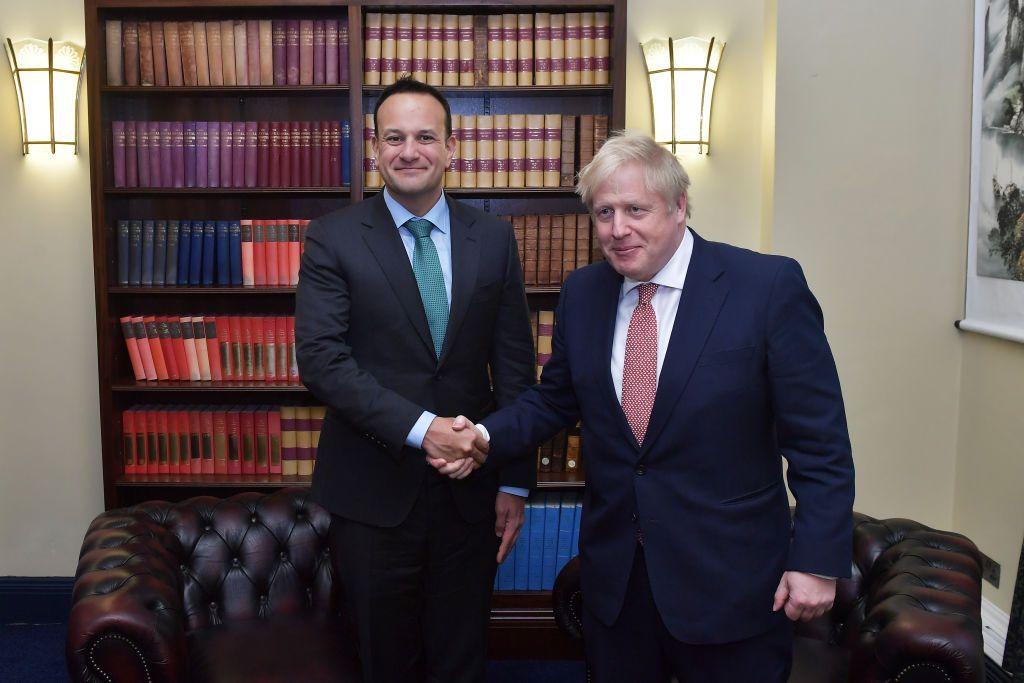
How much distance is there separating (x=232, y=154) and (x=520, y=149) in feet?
3.78

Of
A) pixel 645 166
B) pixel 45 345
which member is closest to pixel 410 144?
pixel 645 166

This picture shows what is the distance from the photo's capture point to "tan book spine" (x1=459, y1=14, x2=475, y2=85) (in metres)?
3.58

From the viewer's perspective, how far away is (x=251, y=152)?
3.64m

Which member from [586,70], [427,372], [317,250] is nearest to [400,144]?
[317,250]

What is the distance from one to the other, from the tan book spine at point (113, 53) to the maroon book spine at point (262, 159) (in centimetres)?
57

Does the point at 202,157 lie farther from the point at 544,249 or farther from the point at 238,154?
the point at 544,249

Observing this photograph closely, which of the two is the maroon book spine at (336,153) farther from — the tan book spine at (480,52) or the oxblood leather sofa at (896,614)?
the oxblood leather sofa at (896,614)

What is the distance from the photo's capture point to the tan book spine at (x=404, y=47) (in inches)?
140

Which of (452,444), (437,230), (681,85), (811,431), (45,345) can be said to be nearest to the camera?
(811,431)

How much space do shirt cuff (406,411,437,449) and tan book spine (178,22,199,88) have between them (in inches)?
85.1

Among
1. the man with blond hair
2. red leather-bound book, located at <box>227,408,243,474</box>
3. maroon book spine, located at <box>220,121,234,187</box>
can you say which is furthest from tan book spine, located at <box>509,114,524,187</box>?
the man with blond hair

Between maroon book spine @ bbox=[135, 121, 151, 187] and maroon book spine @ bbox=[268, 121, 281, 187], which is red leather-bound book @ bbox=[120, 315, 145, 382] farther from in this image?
maroon book spine @ bbox=[268, 121, 281, 187]

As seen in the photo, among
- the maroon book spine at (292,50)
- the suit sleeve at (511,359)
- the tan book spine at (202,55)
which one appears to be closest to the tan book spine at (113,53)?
the tan book spine at (202,55)

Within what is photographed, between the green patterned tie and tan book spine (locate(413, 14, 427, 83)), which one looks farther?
tan book spine (locate(413, 14, 427, 83))
